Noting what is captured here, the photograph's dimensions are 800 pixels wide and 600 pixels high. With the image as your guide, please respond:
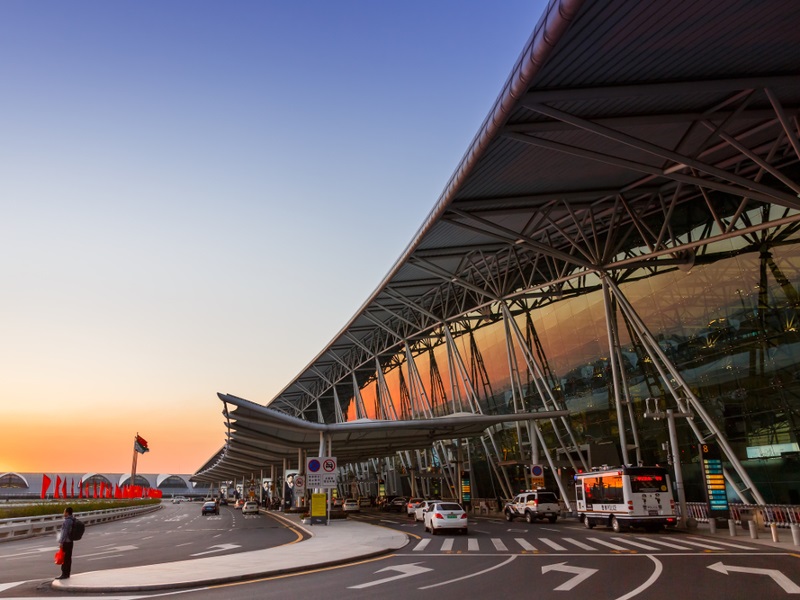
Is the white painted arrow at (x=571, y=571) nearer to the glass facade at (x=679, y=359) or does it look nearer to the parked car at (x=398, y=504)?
the glass facade at (x=679, y=359)

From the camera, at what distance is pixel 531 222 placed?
1268 inches

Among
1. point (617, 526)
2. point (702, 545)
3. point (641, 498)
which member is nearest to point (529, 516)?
point (617, 526)

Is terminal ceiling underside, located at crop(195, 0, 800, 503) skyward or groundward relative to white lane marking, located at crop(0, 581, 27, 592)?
skyward

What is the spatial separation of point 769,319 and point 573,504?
59.1 feet

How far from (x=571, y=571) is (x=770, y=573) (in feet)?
13.8

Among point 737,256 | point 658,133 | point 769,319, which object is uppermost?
point 658,133

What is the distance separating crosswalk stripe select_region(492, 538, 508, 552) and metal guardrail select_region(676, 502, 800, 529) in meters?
9.54

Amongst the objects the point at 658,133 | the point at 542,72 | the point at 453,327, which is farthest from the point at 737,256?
the point at 453,327

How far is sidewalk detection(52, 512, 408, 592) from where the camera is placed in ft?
41.0

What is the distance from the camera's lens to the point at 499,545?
20.9 metres

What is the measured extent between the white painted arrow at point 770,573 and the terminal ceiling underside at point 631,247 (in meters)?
11.6

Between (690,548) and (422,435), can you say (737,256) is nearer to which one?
(690,548)

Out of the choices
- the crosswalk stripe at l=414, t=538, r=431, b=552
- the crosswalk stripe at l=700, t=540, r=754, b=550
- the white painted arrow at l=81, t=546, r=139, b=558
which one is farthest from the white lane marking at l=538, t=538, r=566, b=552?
the white painted arrow at l=81, t=546, r=139, b=558

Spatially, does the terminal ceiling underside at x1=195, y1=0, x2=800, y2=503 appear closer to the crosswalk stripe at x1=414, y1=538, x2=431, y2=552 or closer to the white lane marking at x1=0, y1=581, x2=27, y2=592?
the crosswalk stripe at x1=414, y1=538, x2=431, y2=552
